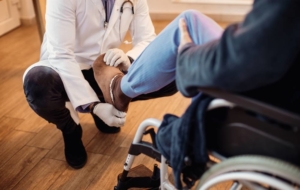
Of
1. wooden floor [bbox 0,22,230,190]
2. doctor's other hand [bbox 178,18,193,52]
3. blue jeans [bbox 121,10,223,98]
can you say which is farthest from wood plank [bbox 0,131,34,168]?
doctor's other hand [bbox 178,18,193,52]

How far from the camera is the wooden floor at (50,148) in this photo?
1.52 meters

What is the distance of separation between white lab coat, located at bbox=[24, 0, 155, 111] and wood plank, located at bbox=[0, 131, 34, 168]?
0.40 meters

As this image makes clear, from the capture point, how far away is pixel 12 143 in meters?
1.75

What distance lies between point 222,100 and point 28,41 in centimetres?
239

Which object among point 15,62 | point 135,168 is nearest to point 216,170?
point 135,168

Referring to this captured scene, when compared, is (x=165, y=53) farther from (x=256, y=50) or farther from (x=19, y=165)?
(x=19, y=165)

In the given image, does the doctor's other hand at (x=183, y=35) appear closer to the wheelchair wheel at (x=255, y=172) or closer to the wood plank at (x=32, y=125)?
the wheelchair wheel at (x=255, y=172)

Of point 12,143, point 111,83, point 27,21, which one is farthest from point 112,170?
point 27,21

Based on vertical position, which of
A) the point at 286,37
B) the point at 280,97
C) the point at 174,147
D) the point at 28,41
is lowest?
the point at 28,41

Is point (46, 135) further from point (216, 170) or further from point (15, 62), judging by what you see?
point (216, 170)

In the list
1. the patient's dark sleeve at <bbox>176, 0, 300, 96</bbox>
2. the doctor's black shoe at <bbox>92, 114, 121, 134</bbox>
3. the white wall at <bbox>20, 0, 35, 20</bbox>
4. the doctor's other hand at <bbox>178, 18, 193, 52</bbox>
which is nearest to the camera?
the patient's dark sleeve at <bbox>176, 0, 300, 96</bbox>

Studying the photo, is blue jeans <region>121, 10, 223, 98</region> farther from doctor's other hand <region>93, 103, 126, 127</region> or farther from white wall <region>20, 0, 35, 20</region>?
white wall <region>20, 0, 35, 20</region>

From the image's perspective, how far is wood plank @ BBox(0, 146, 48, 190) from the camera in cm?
152

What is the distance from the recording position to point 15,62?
2.56 metres
